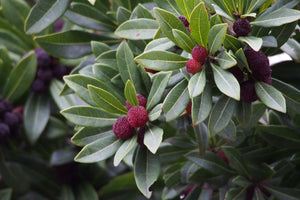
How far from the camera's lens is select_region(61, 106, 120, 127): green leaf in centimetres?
90

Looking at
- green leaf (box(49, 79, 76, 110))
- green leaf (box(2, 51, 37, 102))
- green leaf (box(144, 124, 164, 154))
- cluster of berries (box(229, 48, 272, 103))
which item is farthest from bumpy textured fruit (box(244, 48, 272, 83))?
green leaf (box(2, 51, 37, 102))

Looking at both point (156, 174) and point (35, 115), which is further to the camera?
point (35, 115)

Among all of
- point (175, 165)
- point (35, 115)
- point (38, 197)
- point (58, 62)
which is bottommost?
point (38, 197)

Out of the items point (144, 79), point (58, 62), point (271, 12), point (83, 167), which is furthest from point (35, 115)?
point (271, 12)

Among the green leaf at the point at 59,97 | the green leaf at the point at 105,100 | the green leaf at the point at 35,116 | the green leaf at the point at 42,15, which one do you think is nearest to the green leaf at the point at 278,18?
the green leaf at the point at 105,100

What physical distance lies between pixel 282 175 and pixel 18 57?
1.05 metres

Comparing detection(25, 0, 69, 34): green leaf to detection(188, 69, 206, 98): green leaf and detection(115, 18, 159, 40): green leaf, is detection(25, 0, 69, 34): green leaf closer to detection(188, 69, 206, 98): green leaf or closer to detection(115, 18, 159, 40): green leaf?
detection(115, 18, 159, 40): green leaf

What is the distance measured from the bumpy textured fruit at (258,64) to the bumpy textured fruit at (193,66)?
4.2 inches

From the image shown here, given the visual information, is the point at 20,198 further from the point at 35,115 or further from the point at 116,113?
the point at 116,113

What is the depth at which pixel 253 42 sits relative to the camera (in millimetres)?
753

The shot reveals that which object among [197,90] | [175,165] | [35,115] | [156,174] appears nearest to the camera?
[197,90]

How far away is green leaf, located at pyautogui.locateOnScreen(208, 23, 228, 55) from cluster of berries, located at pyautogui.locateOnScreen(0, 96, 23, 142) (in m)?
0.86

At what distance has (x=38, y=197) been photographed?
5.34 feet

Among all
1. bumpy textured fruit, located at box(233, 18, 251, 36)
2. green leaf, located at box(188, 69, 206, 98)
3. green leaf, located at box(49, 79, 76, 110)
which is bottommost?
green leaf, located at box(49, 79, 76, 110)
